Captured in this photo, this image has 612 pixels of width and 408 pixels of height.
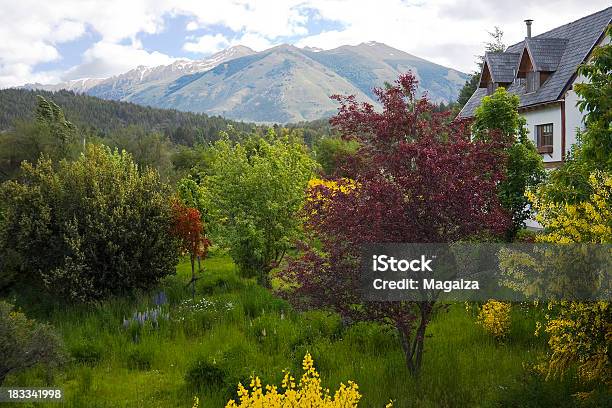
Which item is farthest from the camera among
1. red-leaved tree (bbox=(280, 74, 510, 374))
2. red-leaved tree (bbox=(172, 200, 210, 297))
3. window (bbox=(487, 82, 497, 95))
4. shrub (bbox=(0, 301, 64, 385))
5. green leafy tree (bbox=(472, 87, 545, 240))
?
window (bbox=(487, 82, 497, 95))

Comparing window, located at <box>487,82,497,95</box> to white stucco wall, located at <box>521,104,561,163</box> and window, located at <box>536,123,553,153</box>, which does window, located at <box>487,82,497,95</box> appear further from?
window, located at <box>536,123,553,153</box>

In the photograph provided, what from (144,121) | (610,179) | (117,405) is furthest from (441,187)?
(144,121)

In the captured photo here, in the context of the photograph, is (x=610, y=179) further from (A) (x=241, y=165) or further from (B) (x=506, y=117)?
(A) (x=241, y=165)

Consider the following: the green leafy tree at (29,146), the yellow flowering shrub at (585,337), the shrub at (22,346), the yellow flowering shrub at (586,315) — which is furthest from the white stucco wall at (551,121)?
the green leafy tree at (29,146)

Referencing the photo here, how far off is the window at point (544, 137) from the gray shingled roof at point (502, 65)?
4.00 metres

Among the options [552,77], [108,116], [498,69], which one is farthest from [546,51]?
[108,116]

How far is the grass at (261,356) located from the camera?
784cm

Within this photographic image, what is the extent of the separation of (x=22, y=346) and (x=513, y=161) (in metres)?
12.0

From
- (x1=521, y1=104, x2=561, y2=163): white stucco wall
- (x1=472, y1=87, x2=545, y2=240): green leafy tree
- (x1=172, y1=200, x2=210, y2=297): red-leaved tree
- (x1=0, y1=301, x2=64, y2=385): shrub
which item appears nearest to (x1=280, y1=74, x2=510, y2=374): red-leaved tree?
(x1=0, y1=301, x2=64, y2=385): shrub

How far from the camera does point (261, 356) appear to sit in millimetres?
Result: 9258

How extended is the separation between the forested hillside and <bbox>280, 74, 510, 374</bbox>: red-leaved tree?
129 meters

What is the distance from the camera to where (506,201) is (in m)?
14.1

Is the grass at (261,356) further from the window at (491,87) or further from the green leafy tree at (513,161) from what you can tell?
the window at (491,87)

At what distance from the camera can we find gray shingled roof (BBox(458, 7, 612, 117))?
24797mm
